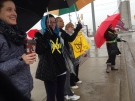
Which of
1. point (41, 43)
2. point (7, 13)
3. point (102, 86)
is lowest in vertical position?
point (102, 86)

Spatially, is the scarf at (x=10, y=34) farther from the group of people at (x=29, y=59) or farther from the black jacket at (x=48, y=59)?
the black jacket at (x=48, y=59)

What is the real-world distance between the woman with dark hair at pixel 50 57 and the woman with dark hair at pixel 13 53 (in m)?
0.92

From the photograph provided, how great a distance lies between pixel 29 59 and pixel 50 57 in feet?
3.98

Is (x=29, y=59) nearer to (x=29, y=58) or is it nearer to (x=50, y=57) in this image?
(x=29, y=58)

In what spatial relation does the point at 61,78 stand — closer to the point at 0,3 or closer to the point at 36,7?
the point at 36,7

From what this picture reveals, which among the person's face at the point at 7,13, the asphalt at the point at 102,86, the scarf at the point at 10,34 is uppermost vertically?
the person's face at the point at 7,13

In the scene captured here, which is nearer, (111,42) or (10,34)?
(10,34)

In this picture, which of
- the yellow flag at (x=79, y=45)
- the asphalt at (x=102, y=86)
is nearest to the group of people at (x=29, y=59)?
the yellow flag at (x=79, y=45)

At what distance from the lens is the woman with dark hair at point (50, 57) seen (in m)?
3.10

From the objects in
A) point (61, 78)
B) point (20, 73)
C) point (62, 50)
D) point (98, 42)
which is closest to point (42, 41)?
point (62, 50)

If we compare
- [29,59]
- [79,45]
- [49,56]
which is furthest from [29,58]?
[79,45]

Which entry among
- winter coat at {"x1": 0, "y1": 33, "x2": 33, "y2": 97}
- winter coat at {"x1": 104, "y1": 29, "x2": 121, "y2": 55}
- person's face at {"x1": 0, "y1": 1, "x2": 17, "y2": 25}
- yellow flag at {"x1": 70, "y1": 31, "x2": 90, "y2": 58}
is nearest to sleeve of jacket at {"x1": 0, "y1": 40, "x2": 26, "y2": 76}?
winter coat at {"x1": 0, "y1": 33, "x2": 33, "y2": 97}

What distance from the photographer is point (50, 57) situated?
317 centimetres

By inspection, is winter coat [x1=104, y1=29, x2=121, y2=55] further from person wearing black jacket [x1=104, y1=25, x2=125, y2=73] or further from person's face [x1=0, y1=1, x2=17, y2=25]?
person's face [x1=0, y1=1, x2=17, y2=25]
